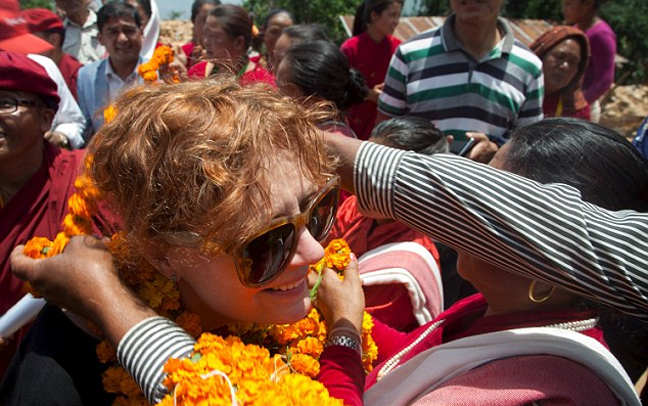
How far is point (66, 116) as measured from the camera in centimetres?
401

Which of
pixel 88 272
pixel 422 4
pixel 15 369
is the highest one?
pixel 88 272

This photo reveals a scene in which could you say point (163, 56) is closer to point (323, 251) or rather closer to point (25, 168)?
point (25, 168)

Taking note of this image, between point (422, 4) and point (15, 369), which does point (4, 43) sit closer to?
point (15, 369)

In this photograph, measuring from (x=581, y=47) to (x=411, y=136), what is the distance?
236 centimetres

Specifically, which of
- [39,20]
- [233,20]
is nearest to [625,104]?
[233,20]

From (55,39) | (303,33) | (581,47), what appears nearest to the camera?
(581,47)

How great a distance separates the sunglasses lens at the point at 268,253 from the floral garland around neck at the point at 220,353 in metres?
0.16

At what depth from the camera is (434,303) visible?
98.2 inches

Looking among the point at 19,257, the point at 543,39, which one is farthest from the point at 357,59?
the point at 19,257

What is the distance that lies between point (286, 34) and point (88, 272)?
3.70 m

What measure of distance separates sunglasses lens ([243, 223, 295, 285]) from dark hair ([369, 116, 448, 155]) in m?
1.52

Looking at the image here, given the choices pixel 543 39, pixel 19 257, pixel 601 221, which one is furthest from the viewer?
pixel 543 39

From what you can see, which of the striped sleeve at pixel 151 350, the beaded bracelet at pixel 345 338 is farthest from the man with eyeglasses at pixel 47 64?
the beaded bracelet at pixel 345 338

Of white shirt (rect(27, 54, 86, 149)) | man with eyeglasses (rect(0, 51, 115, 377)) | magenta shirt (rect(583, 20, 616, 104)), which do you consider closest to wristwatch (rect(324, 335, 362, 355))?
man with eyeglasses (rect(0, 51, 115, 377))
